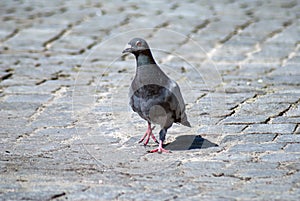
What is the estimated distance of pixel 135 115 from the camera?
6.86 m

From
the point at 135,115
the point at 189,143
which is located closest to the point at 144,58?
the point at 189,143

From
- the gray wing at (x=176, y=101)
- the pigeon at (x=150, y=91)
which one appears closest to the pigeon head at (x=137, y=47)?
the pigeon at (x=150, y=91)

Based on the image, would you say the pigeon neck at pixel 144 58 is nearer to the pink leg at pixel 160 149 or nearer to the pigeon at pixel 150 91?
the pigeon at pixel 150 91

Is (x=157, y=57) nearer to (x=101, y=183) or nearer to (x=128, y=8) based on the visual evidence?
(x=128, y=8)

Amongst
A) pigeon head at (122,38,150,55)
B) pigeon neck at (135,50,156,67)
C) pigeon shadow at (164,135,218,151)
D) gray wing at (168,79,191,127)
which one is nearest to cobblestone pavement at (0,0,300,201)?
pigeon shadow at (164,135,218,151)

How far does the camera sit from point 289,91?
24.6 feet

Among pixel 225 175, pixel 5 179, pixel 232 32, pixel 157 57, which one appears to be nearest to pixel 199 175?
pixel 225 175

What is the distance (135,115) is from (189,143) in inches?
43.6

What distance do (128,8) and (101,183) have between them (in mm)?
7610

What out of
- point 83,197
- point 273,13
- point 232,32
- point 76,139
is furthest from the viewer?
point 273,13

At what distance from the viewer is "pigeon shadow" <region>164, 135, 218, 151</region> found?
226 inches

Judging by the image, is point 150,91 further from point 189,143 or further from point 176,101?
point 189,143

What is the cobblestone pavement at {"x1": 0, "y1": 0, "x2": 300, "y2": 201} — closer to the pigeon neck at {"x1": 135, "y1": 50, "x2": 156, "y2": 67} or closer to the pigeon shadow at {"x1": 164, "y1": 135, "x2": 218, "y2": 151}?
the pigeon shadow at {"x1": 164, "y1": 135, "x2": 218, "y2": 151}

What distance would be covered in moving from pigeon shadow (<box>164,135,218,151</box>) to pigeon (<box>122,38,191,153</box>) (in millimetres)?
178
